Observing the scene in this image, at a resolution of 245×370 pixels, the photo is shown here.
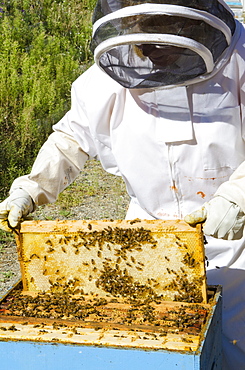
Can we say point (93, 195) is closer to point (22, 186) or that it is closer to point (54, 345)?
point (22, 186)

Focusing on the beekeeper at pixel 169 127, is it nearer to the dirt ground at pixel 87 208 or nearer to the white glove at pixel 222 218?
the white glove at pixel 222 218

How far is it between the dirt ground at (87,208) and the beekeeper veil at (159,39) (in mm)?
2420

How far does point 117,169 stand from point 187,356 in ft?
4.37

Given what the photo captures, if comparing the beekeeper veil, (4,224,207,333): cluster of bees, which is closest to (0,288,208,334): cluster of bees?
(4,224,207,333): cluster of bees

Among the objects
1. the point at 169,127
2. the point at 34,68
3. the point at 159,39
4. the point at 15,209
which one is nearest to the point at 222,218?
the point at 169,127

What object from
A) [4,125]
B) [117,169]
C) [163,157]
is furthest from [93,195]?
[163,157]

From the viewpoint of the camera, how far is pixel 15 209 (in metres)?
2.25

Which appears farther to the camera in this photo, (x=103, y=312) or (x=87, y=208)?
(x=87, y=208)

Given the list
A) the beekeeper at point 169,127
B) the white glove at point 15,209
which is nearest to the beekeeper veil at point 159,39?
the beekeeper at point 169,127

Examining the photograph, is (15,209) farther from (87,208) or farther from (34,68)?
(34,68)

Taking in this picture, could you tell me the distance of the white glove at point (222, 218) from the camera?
205 cm

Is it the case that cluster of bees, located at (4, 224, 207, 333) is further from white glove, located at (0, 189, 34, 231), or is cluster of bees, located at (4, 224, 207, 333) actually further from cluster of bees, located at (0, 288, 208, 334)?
white glove, located at (0, 189, 34, 231)

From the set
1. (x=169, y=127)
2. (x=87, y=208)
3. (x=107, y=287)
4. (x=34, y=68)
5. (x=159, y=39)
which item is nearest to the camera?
(x=159, y=39)

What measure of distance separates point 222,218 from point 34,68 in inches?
228
